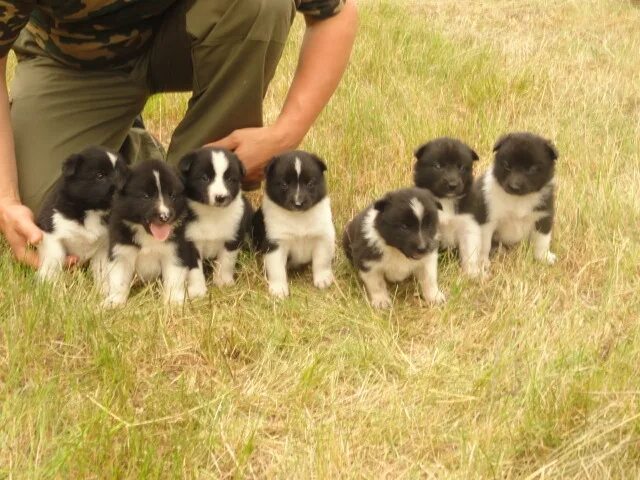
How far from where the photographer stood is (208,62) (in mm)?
4762

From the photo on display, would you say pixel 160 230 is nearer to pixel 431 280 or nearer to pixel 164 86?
pixel 431 280

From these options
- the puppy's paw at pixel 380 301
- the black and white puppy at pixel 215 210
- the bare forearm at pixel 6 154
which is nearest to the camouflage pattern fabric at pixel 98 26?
the bare forearm at pixel 6 154

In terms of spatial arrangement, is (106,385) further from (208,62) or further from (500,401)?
(208,62)

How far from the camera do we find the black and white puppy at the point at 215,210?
428 cm

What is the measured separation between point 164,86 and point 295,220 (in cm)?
156

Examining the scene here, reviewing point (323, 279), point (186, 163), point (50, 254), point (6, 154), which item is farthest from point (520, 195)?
point (6, 154)

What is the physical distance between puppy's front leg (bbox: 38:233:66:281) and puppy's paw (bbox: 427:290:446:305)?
1.90 metres

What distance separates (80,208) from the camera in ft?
13.8

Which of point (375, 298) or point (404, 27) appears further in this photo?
point (404, 27)

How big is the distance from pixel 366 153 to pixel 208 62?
1551 millimetres

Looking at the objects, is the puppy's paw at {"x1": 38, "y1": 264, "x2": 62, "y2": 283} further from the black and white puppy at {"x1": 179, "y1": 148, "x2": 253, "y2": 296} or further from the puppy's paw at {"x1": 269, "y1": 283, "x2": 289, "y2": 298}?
the puppy's paw at {"x1": 269, "y1": 283, "x2": 289, "y2": 298}

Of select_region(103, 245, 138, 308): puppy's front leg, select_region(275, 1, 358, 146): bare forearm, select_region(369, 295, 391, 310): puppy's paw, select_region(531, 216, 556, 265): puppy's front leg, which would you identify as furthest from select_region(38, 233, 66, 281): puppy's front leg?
select_region(531, 216, 556, 265): puppy's front leg

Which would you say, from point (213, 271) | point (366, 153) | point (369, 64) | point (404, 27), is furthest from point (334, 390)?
point (404, 27)

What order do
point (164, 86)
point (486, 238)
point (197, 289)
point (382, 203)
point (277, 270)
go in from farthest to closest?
1. point (164, 86)
2. point (486, 238)
3. point (277, 270)
4. point (197, 289)
5. point (382, 203)
